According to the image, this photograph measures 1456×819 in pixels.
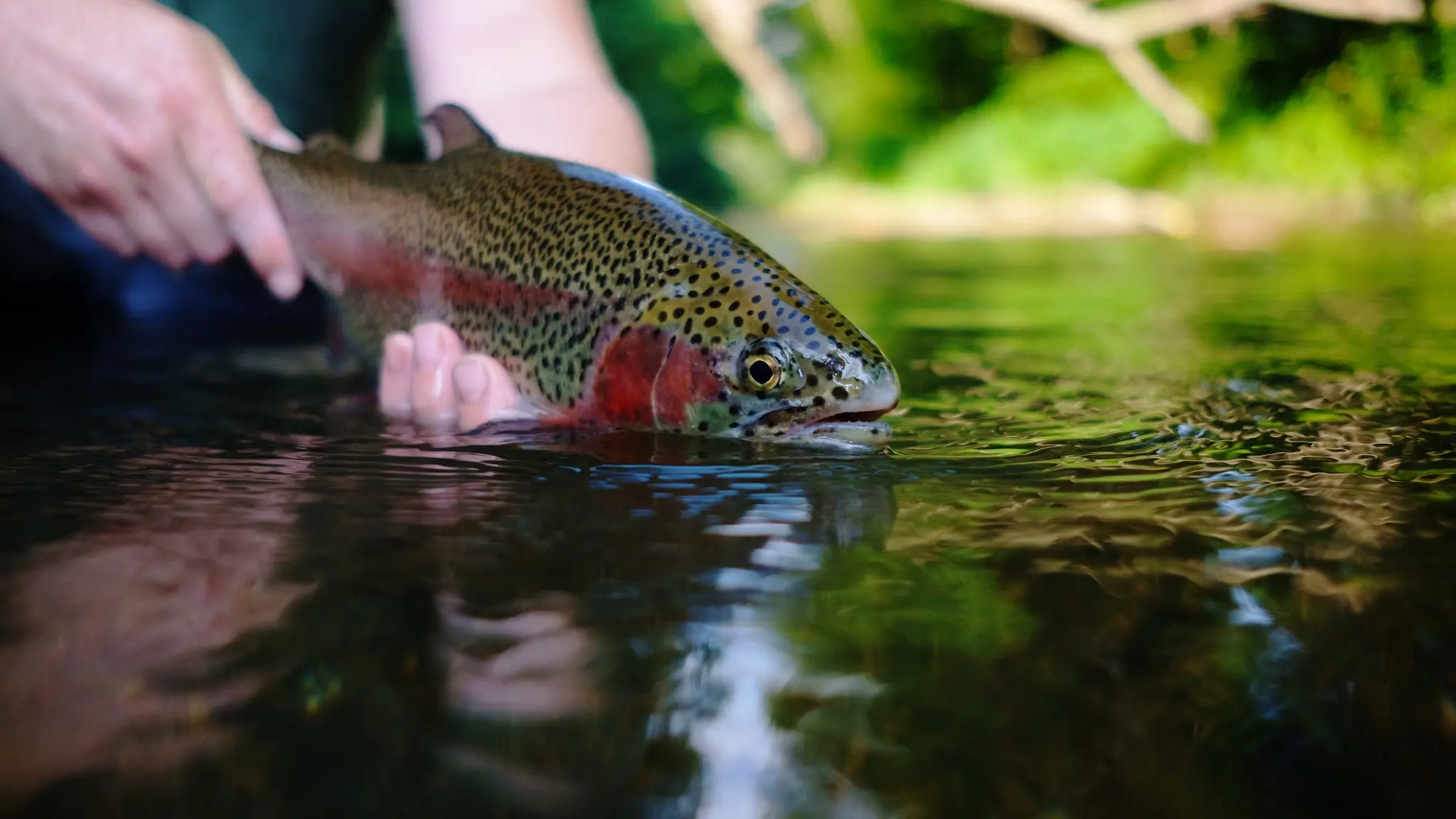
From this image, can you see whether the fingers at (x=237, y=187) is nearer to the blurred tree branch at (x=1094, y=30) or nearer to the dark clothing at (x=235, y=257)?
the dark clothing at (x=235, y=257)

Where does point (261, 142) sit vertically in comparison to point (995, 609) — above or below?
above

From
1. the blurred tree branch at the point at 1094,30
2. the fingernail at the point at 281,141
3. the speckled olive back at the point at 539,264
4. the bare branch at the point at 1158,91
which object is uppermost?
the blurred tree branch at the point at 1094,30

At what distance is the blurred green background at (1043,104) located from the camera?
35.7 ft

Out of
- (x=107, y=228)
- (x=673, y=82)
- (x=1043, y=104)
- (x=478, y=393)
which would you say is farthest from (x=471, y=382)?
(x=673, y=82)

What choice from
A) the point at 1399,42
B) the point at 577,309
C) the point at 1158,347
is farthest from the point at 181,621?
the point at 1399,42

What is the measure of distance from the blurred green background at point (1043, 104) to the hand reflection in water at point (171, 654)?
29.0 ft

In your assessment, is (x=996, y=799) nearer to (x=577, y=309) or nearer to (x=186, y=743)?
(x=186, y=743)

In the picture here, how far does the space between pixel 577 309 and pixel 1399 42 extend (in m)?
13.1

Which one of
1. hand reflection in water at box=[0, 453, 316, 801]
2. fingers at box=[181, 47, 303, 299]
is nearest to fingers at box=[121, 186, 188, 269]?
fingers at box=[181, 47, 303, 299]

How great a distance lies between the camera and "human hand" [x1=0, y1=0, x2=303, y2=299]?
1596 millimetres

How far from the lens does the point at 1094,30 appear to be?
27.5ft

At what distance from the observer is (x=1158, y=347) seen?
1972 mm

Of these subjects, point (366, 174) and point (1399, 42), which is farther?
point (1399, 42)

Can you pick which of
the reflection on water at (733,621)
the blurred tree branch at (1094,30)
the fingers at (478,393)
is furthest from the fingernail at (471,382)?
the blurred tree branch at (1094,30)
